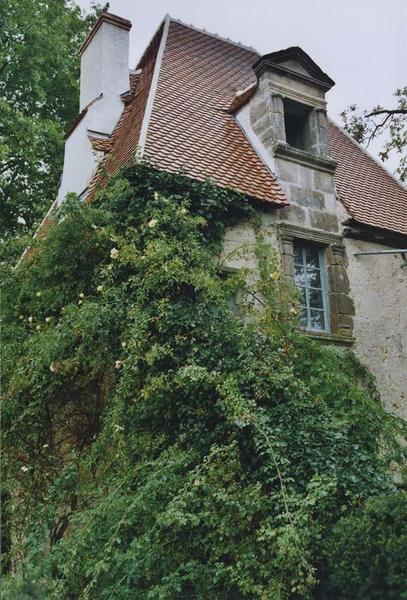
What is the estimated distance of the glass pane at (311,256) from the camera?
8336mm

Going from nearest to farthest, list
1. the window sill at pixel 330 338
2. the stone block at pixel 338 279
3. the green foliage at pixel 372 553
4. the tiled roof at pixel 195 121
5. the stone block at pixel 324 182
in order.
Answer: the green foliage at pixel 372 553, the window sill at pixel 330 338, the tiled roof at pixel 195 121, the stone block at pixel 338 279, the stone block at pixel 324 182

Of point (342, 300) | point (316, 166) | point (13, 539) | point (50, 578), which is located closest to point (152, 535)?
point (50, 578)

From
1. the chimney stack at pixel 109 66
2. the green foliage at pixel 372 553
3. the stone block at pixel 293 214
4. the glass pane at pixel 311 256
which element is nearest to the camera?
the green foliage at pixel 372 553

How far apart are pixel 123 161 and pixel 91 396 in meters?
3.01

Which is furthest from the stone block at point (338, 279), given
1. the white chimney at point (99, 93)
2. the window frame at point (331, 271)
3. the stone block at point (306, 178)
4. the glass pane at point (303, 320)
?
the white chimney at point (99, 93)

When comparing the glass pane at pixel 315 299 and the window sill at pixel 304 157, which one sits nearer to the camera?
the glass pane at pixel 315 299

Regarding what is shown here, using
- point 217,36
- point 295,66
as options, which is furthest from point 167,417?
point 217,36

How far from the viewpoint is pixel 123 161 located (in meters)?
7.82

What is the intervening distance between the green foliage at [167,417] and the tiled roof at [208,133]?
2.52ft

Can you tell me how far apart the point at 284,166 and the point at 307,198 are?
535 mm

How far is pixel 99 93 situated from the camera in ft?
32.2

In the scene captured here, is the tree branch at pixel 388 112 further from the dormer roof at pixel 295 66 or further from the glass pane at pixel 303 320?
the glass pane at pixel 303 320

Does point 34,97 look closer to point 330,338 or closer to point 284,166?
point 284,166

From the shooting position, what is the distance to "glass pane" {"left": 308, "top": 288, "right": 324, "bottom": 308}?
816 centimetres
